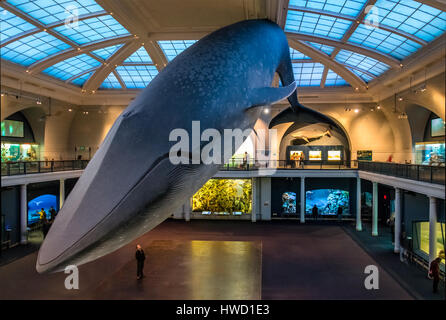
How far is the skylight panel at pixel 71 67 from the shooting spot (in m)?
23.3

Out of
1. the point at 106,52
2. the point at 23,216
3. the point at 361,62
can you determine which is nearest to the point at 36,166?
the point at 23,216

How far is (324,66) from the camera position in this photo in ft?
82.1

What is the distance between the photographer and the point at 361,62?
2311cm

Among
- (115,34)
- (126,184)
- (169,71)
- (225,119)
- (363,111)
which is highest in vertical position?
(115,34)

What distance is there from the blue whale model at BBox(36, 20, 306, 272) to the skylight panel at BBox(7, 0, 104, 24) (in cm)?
1514

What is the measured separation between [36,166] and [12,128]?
1096cm

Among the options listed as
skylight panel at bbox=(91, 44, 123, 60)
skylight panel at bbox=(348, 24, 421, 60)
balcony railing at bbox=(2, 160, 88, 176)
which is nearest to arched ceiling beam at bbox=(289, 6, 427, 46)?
skylight panel at bbox=(348, 24, 421, 60)

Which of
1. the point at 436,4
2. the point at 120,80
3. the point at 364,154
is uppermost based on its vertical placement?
the point at 120,80

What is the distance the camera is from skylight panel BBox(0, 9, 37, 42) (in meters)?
15.7

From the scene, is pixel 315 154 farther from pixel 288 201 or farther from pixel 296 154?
pixel 288 201

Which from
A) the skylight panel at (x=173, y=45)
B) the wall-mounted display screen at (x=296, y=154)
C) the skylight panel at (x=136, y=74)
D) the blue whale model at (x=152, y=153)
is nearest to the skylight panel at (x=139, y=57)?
the skylight panel at (x=136, y=74)
